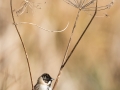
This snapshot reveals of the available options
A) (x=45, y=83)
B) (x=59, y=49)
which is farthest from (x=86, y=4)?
(x=59, y=49)

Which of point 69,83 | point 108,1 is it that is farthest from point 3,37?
point 108,1

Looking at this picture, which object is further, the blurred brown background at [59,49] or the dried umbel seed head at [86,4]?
the blurred brown background at [59,49]

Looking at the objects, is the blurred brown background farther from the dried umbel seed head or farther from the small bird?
the small bird

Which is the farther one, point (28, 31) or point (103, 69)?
point (103, 69)

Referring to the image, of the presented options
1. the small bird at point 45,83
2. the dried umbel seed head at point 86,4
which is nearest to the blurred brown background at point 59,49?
the dried umbel seed head at point 86,4

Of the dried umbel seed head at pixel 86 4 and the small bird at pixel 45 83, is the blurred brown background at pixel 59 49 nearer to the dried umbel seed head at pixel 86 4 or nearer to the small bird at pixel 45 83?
the dried umbel seed head at pixel 86 4

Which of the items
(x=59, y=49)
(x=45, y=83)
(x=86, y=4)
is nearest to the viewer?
(x=86, y=4)

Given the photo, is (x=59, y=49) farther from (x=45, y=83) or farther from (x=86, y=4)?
(x=86, y=4)

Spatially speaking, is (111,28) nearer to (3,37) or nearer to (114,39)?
(114,39)
